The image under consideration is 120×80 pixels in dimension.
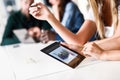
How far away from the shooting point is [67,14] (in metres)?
1.08

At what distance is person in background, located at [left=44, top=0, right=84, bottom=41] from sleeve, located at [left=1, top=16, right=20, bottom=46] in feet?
→ 0.66

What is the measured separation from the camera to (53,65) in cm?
86

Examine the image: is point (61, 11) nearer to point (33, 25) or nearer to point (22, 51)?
point (33, 25)

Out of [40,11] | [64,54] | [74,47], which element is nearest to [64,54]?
[64,54]

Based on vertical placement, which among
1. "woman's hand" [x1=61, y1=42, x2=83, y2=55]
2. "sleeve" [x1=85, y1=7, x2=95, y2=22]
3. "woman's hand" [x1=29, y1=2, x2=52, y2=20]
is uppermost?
"woman's hand" [x1=29, y1=2, x2=52, y2=20]

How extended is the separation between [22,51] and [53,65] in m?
0.21

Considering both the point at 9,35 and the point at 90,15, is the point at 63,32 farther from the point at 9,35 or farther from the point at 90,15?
the point at 9,35

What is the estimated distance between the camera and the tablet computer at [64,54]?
88cm

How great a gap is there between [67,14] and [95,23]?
0.47 feet

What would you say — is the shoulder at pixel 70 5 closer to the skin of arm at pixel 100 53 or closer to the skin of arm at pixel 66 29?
the skin of arm at pixel 66 29

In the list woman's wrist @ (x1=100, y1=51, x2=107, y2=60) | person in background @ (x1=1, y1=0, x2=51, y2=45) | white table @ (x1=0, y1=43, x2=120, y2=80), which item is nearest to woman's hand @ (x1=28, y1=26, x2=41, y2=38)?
person in background @ (x1=1, y1=0, x2=51, y2=45)

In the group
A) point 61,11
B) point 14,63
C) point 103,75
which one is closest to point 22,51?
point 14,63

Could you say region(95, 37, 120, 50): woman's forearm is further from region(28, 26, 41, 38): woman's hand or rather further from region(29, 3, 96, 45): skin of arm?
region(28, 26, 41, 38): woman's hand

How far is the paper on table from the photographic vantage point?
2.63ft
